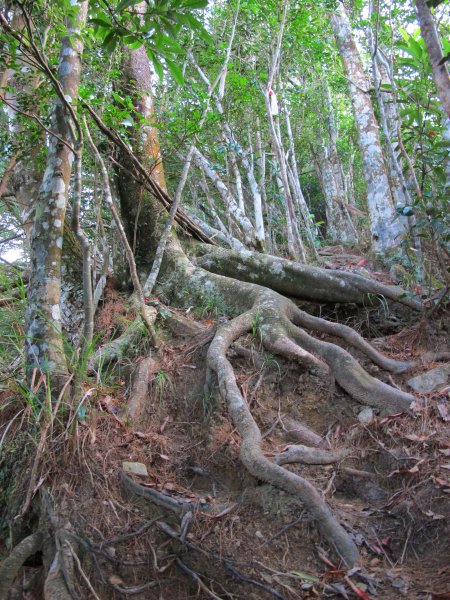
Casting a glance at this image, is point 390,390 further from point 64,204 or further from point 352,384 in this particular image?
point 64,204

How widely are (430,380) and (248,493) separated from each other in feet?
6.26

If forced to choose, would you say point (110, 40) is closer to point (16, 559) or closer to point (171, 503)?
point (171, 503)

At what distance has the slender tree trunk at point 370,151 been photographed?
7.35 metres

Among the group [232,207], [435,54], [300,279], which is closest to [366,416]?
[300,279]

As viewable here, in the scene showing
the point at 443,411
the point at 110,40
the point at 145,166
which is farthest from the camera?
the point at 145,166

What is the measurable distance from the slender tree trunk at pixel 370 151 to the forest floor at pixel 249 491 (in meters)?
3.24

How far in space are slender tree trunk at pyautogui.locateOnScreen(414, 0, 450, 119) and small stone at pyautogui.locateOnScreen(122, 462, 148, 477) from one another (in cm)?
291

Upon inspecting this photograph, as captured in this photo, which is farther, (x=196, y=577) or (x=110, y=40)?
(x=196, y=577)

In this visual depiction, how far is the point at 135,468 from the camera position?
343 cm

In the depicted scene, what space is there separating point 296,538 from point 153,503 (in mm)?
934

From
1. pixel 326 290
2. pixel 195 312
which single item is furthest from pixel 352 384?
pixel 195 312

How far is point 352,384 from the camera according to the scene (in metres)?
3.96

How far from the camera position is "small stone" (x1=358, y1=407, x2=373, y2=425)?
148 inches

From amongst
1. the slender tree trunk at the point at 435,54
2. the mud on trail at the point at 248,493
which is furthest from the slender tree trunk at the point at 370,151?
the slender tree trunk at the point at 435,54
